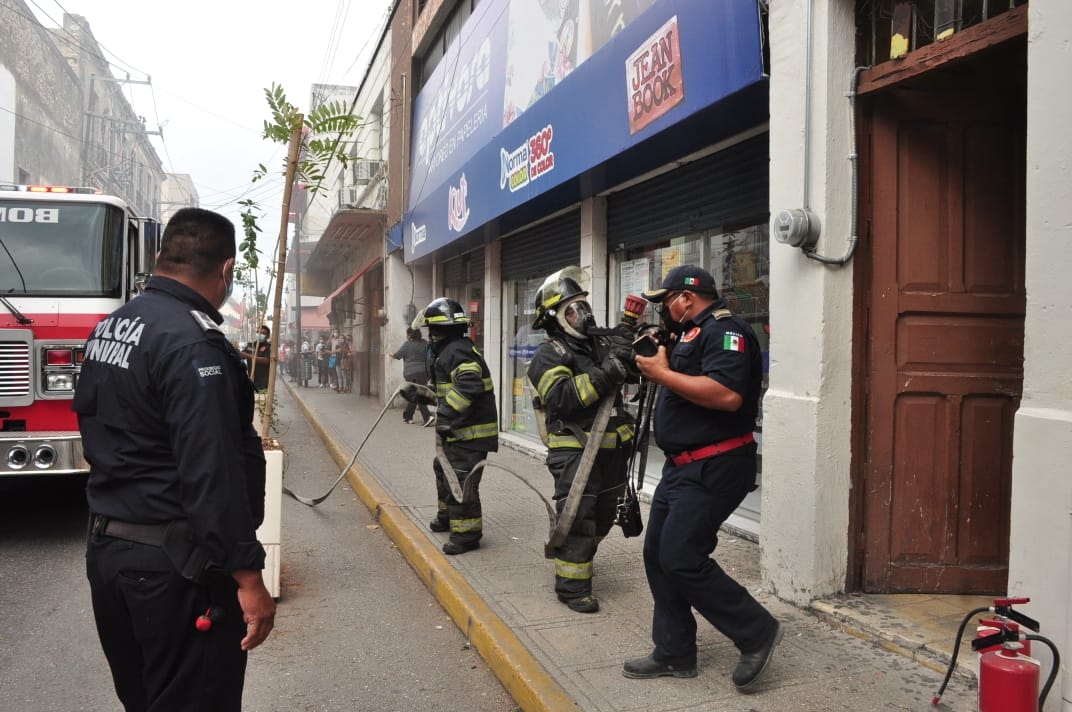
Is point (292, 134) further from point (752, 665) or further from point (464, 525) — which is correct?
point (752, 665)

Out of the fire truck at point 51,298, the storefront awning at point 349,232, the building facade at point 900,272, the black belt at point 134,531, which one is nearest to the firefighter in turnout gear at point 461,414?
the building facade at point 900,272

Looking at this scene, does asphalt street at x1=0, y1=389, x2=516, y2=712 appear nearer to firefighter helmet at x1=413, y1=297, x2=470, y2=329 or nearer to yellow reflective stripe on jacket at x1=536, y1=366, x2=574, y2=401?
yellow reflective stripe on jacket at x1=536, y1=366, x2=574, y2=401

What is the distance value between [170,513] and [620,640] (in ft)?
8.56

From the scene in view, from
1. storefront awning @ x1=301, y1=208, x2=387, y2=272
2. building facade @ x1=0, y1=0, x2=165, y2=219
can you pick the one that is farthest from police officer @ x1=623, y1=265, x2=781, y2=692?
building facade @ x1=0, y1=0, x2=165, y2=219

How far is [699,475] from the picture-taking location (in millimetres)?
3408

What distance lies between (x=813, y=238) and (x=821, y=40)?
3.61 ft

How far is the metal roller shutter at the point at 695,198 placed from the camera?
Result: 6027 millimetres

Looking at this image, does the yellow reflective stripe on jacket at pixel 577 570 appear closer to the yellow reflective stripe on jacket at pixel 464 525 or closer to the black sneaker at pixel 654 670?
the black sneaker at pixel 654 670

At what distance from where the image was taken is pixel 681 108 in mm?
5715

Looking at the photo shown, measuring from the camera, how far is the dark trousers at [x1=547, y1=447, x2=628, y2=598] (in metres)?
4.50

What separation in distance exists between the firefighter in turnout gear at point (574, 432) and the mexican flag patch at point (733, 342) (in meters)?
1.07

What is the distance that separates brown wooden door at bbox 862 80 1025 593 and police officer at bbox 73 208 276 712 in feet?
11.4

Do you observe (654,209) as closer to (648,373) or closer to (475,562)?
(475,562)

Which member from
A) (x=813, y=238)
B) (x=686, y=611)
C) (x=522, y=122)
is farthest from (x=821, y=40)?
(x=522, y=122)
